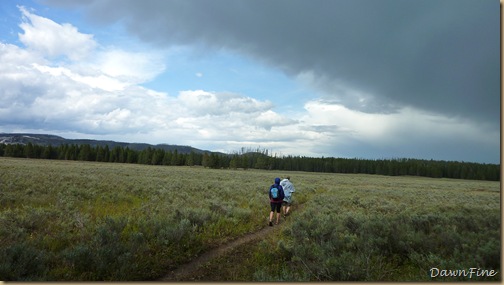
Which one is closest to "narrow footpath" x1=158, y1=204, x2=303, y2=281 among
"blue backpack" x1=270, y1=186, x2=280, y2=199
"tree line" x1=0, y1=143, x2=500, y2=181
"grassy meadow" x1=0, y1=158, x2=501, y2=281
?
"grassy meadow" x1=0, y1=158, x2=501, y2=281

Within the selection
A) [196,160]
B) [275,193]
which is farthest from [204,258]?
[196,160]

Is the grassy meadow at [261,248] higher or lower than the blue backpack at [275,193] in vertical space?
lower

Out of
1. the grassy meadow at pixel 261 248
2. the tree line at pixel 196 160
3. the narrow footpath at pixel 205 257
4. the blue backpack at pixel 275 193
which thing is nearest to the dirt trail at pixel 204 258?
the narrow footpath at pixel 205 257

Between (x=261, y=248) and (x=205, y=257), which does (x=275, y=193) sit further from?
(x=205, y=257)

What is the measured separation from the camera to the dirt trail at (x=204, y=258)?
6.13 m

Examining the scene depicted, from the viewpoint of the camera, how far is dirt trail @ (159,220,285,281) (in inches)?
241

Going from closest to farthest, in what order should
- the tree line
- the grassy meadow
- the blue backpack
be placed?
the grassy meadow < the blue backpack < the tree line

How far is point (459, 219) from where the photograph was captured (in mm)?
7848

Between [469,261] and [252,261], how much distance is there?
421cm

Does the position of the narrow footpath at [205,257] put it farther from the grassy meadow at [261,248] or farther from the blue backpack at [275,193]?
the blue backpack at [275,193]

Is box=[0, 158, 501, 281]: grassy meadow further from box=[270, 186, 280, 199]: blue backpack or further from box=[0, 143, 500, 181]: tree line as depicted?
box=[0, 143, 500, 181]: tree line

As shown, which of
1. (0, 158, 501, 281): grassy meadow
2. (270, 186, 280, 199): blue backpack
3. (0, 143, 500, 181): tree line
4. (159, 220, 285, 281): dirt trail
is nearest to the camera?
(0, 158, 501, 281): grassy meadow

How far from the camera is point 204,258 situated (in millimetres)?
7242

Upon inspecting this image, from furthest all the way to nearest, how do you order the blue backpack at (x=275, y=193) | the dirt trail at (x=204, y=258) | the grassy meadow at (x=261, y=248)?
the blue backpack at (x=275, y=193), the dirt trail at (x=204, y=258), the grassy meadow at (x=261, y=248)
